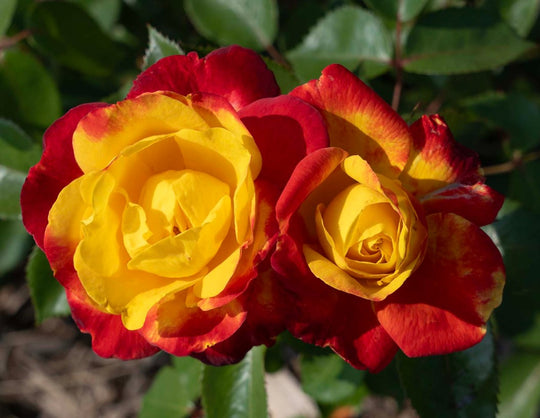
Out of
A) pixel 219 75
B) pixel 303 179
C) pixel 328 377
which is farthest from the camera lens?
pixel 328 377

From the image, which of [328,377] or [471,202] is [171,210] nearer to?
[471,202]

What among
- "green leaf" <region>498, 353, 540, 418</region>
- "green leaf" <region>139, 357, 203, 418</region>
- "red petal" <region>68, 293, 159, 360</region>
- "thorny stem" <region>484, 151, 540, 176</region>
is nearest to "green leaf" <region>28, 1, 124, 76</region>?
"green leaf" <region>139, 357, 203, 418</region>

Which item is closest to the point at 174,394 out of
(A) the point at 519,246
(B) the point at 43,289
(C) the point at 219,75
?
(B) the point at 43,289

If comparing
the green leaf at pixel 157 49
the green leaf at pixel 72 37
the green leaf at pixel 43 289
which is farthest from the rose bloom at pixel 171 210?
the green leaf at pixel 72 37

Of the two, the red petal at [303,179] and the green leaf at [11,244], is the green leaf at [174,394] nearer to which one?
the green leaf at [11,244]

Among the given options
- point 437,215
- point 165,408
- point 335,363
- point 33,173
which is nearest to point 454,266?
point 437,215

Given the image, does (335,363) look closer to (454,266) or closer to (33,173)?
(454,266)
